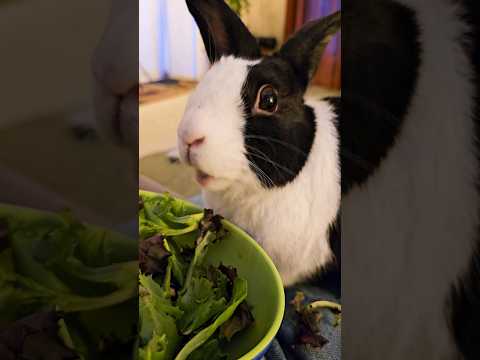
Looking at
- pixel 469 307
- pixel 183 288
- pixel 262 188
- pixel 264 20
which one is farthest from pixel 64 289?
pixel 469 307

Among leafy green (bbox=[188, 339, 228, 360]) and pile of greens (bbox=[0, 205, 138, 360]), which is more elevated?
pile of greens (bbox=[0, 205, 138, 360])

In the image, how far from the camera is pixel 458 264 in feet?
1.94

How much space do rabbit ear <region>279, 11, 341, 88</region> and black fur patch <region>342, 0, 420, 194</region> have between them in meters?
0.02

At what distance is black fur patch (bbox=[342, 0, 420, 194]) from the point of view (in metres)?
0.55

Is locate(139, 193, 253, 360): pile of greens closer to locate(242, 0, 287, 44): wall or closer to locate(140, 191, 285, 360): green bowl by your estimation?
locate(140, 191, 285, 360): green bowl

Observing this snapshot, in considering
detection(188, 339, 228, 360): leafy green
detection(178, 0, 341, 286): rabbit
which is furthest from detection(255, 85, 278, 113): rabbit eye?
detection(188, 339, 228, 360): leafy green

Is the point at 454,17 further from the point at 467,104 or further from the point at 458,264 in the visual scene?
the point at 458,264

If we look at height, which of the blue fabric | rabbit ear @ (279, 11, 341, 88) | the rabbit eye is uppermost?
rabbit ear @ (279, 11, 341, 88)

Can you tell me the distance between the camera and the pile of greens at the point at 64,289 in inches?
18.0

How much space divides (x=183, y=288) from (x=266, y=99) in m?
0.21

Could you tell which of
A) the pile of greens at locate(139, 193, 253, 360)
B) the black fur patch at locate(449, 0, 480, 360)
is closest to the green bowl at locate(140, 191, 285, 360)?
the pile of greens at locate(139, 193, 253, 360)

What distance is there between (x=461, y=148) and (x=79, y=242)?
0.40 m

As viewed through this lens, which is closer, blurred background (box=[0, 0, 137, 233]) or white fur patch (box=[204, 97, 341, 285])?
blurred background (box=[0, 0, 137, 233])

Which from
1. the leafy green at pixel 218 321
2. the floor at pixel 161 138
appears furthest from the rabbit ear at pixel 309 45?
the leafy green at pixel 218 321
